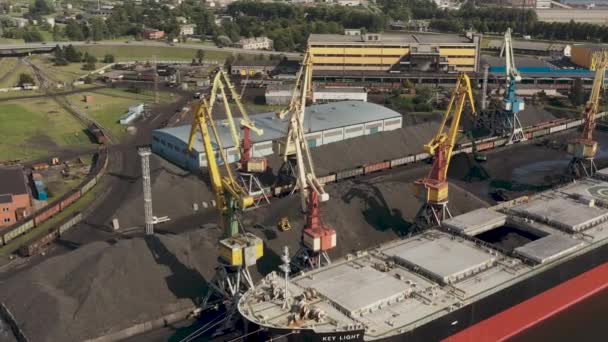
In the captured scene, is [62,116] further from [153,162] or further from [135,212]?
[135,212]

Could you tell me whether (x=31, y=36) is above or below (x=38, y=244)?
above

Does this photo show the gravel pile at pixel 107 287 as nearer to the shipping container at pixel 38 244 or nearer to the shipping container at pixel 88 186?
the shipping container at pixel 38 244

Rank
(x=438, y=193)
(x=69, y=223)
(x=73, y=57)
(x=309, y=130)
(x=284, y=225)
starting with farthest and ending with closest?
(x=73, y=57) < (x=309, y=130) < (x=69, y=223) < (x=438, y=193) < (x=284, y=225)

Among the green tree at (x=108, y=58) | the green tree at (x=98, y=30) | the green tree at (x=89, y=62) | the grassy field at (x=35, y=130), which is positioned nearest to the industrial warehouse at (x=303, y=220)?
the grassy field at (x=35, y=130)

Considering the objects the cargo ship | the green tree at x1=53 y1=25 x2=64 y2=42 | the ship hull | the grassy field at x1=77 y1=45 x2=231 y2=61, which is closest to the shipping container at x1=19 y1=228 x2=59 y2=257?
the cargo ship

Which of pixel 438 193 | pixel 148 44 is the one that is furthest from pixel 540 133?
pixel 148 44

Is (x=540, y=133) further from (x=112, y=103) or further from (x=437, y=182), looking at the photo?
(x=112, y=103)
